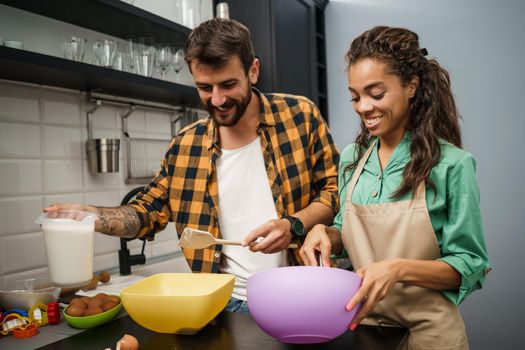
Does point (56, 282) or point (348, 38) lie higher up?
point (348, 38)

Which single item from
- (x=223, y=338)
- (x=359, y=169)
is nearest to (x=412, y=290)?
(x=359, y=169)

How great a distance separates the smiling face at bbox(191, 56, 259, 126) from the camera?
139 centimetres

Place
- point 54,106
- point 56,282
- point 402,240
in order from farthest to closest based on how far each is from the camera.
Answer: point 54,106, point 56,282, point 402,240

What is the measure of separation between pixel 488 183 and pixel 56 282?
105 inches

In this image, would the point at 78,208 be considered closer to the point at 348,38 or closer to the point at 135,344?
the point at 135,344

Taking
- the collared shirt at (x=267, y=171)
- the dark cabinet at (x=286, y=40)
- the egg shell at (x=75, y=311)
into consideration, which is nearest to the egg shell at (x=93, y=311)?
the egg shell at (x=75, y=311)

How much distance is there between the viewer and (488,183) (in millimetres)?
2939

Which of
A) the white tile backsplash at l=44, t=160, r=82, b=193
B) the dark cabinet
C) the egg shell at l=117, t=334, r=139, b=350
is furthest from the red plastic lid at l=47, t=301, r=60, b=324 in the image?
the dark cabinet

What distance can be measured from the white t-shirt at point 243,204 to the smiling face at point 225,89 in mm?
133

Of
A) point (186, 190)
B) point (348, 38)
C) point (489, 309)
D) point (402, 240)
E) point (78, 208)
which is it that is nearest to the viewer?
point (402, 240)

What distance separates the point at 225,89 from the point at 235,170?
274mm

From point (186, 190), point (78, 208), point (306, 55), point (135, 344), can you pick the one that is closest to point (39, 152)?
point (78, 208)

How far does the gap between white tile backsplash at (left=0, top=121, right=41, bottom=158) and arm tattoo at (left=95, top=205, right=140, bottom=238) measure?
0.42 m

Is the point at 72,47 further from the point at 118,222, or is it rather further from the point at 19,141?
the point at 118,222
